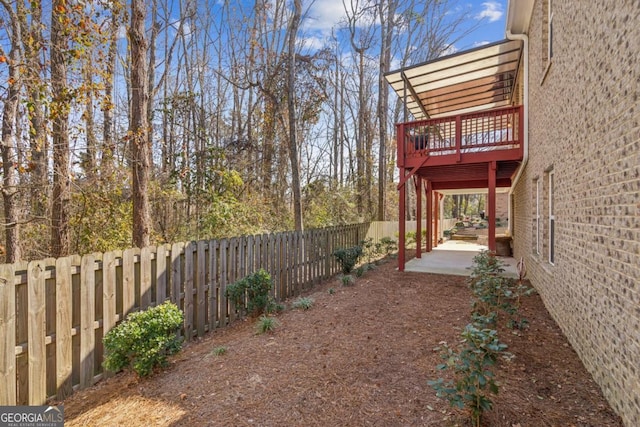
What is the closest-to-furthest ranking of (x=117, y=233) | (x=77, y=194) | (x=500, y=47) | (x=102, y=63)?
(x=102, y=63) < (x=77, y=194) < (x=117, y=233) < (x=500, y=47)

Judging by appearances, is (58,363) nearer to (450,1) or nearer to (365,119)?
(365,119)

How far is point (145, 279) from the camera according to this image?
157 inches

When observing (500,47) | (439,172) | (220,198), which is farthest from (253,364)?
(500,47)

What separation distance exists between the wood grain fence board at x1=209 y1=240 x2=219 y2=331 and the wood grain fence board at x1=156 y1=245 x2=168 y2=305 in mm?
698

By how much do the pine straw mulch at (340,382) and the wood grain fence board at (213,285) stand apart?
9.8 inches

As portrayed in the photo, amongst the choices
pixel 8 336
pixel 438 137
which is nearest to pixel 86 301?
pixel 8 336

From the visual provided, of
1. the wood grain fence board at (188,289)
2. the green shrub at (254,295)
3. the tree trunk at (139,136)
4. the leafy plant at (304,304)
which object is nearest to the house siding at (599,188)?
the leafy plant at (304,304)

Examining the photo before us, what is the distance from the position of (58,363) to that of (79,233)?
4253 millimetres

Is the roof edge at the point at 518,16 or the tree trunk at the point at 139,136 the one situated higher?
the roof edge at the point at 518,16

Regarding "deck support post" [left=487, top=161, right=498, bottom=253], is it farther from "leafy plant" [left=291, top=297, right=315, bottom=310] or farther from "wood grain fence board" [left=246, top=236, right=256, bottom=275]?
"wood grain fence board" [left=246, top=236, right=256, bottom=275]

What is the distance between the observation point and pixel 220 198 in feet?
31.4

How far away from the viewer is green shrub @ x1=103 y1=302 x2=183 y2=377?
3.29m

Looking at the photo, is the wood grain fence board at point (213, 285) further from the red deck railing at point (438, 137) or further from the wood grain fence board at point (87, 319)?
the red deck railing at point (438, 137)

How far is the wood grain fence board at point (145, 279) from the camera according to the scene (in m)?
3.95
